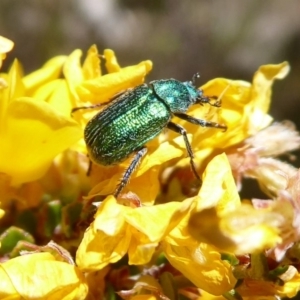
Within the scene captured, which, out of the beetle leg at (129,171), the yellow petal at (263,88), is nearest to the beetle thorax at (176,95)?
the yellow petal at (263,88)

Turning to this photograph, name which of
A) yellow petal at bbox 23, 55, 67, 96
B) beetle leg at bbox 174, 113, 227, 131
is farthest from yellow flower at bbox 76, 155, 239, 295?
yellow petal at bbox 23, 55, 67, 96

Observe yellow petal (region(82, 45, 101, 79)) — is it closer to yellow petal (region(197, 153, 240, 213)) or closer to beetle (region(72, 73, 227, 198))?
beetle (region(72, 73, 227, 198))

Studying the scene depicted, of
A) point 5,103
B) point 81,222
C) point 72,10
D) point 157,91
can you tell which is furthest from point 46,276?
point 72,10

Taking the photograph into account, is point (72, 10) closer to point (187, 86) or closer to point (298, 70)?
point (298, 70)

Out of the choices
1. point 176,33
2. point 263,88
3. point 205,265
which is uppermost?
point 263,88

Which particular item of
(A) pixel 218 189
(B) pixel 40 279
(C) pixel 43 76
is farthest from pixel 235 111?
(B) pixel 40 279

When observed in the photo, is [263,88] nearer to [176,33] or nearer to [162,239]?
[162,239]
